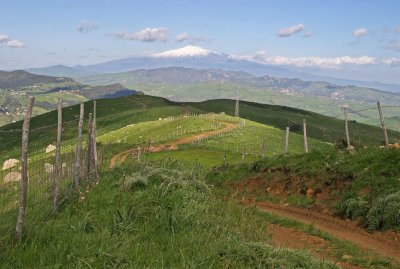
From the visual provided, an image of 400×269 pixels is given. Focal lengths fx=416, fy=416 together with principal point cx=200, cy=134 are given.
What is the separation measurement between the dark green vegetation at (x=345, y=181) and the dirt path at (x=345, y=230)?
512 mm

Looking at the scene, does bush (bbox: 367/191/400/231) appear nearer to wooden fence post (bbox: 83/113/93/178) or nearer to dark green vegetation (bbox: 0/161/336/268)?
dark green vegetation (bbox: 0/161/336/268)

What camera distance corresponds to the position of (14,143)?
12062 centimetres

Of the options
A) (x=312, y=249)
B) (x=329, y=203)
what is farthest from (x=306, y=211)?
(x=312, y=249)

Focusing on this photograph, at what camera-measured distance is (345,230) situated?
17.9m

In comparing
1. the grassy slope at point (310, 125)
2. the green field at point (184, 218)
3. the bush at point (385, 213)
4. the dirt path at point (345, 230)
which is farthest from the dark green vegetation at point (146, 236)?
the grassy slope at point (310, 125)

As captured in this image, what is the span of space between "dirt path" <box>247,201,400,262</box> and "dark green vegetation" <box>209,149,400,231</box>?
51 centimetres

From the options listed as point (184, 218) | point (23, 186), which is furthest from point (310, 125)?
point (23, 186)

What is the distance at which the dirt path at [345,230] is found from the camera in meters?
15.4

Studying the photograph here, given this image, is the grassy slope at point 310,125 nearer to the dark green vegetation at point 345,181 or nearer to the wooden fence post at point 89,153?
the dark green vegetation at point 345,181

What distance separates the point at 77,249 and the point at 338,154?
64.9 feet

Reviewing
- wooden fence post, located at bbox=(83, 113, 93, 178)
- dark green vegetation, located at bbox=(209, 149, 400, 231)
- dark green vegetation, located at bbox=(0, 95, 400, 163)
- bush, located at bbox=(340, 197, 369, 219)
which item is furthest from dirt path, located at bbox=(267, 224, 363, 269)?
dark green vegetation, located at bbox=(0, 95, 400, 163)

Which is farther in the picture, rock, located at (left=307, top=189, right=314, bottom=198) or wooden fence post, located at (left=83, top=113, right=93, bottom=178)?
rock, located at (left=307, top=189, right=314, bottom=198)

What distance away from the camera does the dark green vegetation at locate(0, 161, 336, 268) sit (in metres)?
8.83

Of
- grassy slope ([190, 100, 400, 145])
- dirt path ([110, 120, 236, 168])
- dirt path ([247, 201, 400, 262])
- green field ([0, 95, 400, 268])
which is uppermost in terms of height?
green field ([0, 95, 400, 268])
